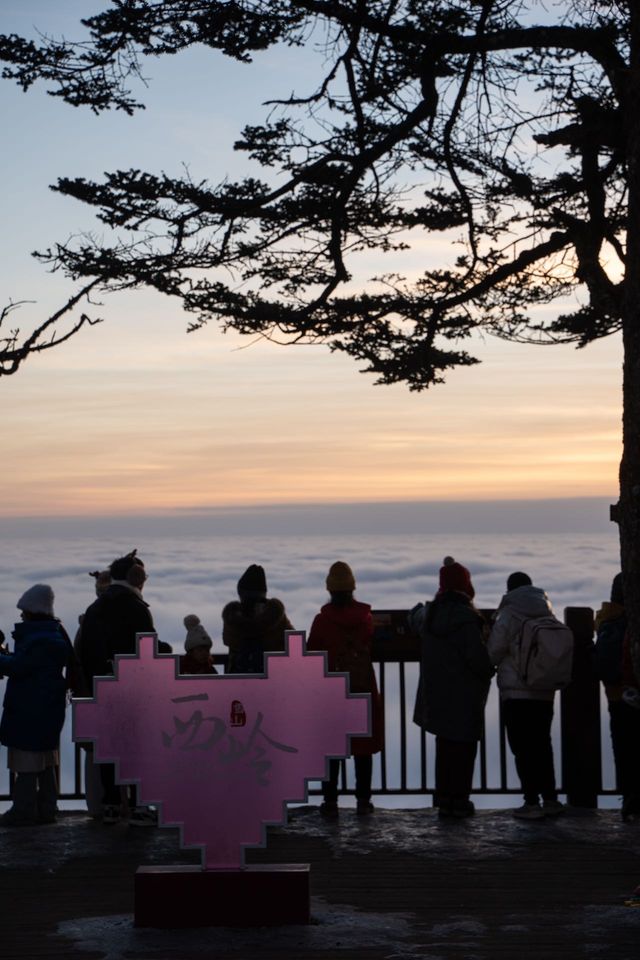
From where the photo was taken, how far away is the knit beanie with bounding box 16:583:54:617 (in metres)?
11.0

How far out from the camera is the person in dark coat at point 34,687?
1092 cm

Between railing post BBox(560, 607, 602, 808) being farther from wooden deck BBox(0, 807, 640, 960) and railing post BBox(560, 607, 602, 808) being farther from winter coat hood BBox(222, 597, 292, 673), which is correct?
winter coat hood BBox(222, 597, 292, 673)

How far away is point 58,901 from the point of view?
28.8 feet

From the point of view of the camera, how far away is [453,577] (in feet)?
36.3

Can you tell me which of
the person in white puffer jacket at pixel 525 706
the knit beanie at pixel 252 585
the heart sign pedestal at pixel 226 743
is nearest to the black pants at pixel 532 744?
the person in white puffer jacket at pixel 525 706

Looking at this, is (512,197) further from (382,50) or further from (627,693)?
(627,693)

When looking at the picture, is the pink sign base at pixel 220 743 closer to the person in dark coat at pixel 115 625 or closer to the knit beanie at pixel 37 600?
the person in dark coat at pixel 115 625

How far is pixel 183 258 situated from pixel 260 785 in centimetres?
389

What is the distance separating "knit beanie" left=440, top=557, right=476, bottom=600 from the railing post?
1.05 meters

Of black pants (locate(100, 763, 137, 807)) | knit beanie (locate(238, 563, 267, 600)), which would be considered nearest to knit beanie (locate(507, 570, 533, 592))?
knit beanie (locate(238, 563, 267, 600))

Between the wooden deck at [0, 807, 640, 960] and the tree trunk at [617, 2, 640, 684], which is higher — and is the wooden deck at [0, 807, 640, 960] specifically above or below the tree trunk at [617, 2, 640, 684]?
below

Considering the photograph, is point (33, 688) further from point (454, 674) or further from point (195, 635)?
point (454, 674)

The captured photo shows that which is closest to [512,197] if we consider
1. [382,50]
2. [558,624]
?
[382,50]

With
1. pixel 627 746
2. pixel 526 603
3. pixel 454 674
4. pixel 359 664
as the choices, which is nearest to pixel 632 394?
pixel 526 603
